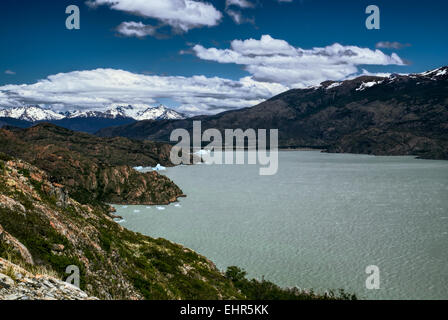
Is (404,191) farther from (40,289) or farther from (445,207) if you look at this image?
(40,289)

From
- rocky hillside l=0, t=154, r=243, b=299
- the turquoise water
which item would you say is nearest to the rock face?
rocky hillside l=0, t=154, r=243, b=299

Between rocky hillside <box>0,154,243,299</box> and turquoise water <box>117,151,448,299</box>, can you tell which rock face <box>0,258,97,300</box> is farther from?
turquoise water <box>117,151,448,299</box>

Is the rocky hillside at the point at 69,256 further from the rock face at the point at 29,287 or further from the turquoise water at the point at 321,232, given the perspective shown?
the turquoise water at the point at 321,232

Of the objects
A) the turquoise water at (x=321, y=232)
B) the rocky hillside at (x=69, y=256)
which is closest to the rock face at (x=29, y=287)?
the rocky hillside at (x=69, y=256)

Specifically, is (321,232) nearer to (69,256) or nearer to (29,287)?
(69,256)

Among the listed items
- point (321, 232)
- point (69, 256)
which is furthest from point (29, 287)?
point (321, 232)
